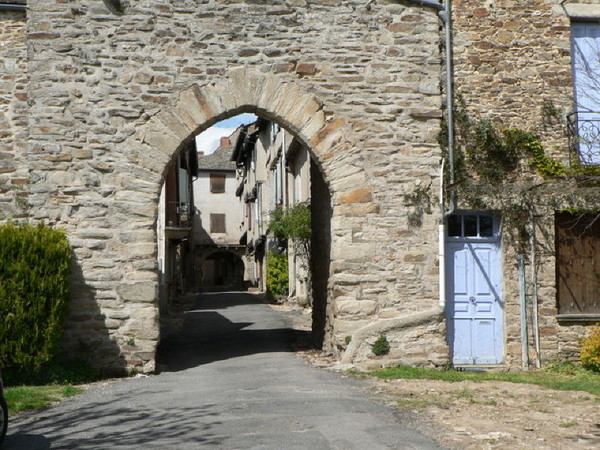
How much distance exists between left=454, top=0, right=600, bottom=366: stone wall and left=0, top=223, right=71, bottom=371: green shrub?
5773 millimetres

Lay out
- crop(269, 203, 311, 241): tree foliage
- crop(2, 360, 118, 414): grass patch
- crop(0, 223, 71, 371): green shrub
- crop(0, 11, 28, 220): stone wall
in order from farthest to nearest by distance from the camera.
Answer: crop(269, 203, 311, 241): tree foliage < crop(0, 11, 28, 220): stone wall < crop(0, 223, 71, 371): green shrub < crop(2, 360, 118, 414): grass patch

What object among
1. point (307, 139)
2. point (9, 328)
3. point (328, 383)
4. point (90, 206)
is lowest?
point (328, 383)

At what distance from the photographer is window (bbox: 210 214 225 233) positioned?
162 feet

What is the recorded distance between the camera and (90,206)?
930 centimetres

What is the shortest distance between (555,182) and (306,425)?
233 inches

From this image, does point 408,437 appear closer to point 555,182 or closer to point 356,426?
point 356,426

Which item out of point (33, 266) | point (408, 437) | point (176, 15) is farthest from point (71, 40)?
point (408, 437)

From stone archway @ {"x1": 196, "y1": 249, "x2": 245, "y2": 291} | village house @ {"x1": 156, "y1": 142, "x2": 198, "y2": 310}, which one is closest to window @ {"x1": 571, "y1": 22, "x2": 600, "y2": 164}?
village house @ {"x1": 156, "y1": 142, "x2": 198, "y2": 310}

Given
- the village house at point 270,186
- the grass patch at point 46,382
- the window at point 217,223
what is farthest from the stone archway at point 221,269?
the grass patch at point 46,382

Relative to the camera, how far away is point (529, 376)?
368 inches

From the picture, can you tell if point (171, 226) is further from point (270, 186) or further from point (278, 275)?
point (270, 186)

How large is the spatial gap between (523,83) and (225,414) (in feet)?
21.2

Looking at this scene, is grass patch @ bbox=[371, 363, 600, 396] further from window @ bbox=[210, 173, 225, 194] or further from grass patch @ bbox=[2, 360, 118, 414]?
window @ bbox=[210, 173, 225, 194]

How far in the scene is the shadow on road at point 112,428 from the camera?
18.7ft
